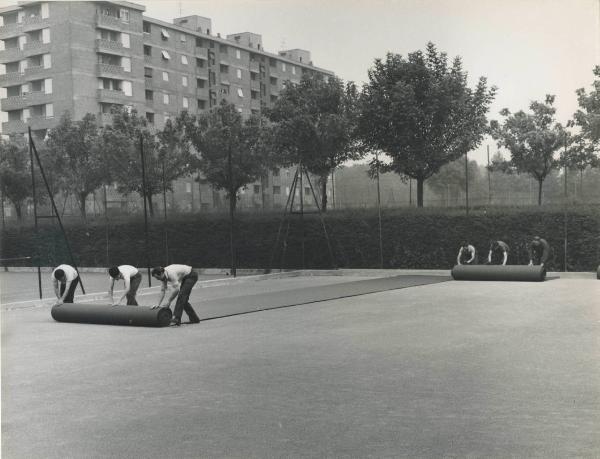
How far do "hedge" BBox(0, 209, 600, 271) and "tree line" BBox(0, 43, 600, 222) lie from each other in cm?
189

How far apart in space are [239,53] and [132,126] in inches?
1503

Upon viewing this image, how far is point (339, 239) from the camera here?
25.5 metres

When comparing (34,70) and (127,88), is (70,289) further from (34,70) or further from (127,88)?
(127,88)

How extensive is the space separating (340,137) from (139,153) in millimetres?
9837

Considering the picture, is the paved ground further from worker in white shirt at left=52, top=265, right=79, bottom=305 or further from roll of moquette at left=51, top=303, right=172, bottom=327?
worker in white shirt at left=52, top=265, right=79, bottom=305

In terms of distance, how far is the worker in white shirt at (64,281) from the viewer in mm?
13180

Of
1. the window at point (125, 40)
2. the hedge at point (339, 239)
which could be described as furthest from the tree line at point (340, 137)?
the window at point (125, 40)

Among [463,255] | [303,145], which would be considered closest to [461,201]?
[463,255]

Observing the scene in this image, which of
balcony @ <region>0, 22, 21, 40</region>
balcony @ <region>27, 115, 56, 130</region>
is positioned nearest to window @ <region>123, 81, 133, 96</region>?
balcony @ <region>27, 115, 56, 130</region>

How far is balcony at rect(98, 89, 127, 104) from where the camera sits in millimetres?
53969

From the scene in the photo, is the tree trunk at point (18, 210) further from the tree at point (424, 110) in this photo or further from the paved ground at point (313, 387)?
the paved ground at point (313, 387)

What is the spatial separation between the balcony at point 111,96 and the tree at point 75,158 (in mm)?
15312

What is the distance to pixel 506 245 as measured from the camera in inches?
825

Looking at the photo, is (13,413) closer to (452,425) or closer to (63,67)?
(452,425)
